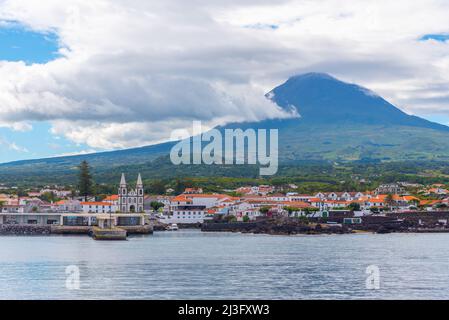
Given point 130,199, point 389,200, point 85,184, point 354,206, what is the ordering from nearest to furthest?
point 354,206 → point 130,199 → point 389,200 → point 85,184

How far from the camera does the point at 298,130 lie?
136000 millimetres

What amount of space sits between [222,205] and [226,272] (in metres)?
40.0

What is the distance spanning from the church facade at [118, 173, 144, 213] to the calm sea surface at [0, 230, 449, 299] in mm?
29507

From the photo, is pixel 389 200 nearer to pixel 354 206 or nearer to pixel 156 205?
pixel 354 206

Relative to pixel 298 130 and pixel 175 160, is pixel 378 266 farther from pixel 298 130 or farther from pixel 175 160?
pixel 298 130

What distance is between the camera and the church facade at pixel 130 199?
6075 cm

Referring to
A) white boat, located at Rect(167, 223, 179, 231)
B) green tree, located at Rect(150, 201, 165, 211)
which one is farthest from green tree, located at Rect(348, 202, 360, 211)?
green tree, located at Rect(150, 201, 165, 211)

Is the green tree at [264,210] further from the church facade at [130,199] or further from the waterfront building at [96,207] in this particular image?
the waterfront building at [96,207]

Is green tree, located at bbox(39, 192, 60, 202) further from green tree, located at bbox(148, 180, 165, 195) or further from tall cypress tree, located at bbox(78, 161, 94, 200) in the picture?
green tree, located at bbox(148, 180, 165, 195)

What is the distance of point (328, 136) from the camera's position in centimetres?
13100

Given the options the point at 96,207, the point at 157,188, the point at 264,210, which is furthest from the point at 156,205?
the point at 264,210

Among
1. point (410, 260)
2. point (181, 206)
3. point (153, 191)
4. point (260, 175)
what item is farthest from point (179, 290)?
point (260, 175)

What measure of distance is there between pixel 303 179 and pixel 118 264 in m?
60.2

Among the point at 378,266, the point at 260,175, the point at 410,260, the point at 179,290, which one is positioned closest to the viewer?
the point at 179,290
